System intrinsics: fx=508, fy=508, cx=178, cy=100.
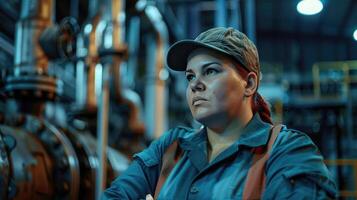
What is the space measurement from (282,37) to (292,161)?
1038cm

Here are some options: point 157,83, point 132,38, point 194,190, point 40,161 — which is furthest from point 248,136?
point 132,38

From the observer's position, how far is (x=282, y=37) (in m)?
11.0

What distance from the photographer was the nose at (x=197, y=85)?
42.4 inches

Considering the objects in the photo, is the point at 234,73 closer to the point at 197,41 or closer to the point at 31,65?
the point at 197,41

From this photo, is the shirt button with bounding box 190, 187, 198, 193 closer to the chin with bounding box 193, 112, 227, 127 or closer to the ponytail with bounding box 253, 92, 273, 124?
the chin with bounding box 193, 112, 227, 127

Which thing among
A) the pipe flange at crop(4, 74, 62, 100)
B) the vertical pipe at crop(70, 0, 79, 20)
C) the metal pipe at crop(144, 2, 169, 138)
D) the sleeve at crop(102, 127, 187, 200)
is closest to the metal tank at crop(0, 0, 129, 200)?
the pipe flange at crop(4, 74, 62, 100)

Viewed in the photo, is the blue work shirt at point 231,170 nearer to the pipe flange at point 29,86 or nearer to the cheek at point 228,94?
the cheek at point 228,94

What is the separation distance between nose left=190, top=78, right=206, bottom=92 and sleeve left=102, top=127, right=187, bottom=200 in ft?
0.47

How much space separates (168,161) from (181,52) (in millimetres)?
243

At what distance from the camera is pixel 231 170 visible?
1.01 metres

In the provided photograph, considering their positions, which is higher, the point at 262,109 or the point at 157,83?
the point at 262,109

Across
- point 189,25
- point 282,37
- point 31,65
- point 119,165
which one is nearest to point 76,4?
point 189,25

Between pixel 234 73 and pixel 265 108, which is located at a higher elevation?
pixel 234 73

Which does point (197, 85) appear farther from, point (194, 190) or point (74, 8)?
point (74, 8)
